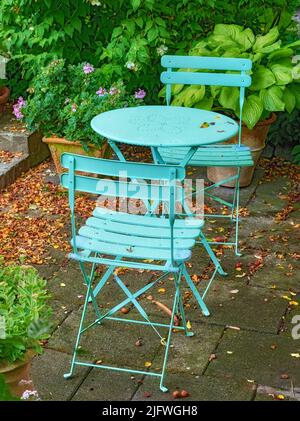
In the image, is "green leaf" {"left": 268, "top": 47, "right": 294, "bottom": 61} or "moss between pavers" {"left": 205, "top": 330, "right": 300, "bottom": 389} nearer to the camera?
"moss between pavers" {"left": 205, "top": 330, "right": 300, "bottom": 389}

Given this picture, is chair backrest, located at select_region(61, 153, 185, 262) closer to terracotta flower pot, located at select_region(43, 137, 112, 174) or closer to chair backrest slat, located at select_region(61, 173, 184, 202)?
chair backrest slat, located at select_region(61, 173, 184, 202)

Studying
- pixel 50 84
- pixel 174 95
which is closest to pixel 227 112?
pixel 174 95

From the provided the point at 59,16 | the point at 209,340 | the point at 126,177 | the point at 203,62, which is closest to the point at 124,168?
the point at 126,177

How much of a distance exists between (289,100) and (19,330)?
3.80 metres

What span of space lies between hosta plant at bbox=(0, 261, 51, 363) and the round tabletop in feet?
3.97

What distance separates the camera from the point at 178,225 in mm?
4156

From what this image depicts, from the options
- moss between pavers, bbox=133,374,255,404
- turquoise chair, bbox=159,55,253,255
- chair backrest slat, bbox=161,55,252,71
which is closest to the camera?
moss between pavers, bbox=133,374,255,404

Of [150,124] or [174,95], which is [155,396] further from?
[174,95]

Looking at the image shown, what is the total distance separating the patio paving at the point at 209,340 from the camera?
380cm

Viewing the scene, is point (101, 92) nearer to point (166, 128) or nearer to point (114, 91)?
point (114, 91)

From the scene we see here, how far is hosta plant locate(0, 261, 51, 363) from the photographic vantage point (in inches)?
117

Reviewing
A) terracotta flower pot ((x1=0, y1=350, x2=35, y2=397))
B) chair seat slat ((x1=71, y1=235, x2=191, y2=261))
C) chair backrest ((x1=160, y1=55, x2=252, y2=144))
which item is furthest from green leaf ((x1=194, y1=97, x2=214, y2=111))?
terracotta flower pot ((x1=0, y1=350, x2=35, y2=397))

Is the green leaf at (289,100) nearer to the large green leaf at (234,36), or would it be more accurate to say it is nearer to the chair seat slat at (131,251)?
the large green leaf at (234,36)

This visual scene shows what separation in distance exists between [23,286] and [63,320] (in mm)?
1170
